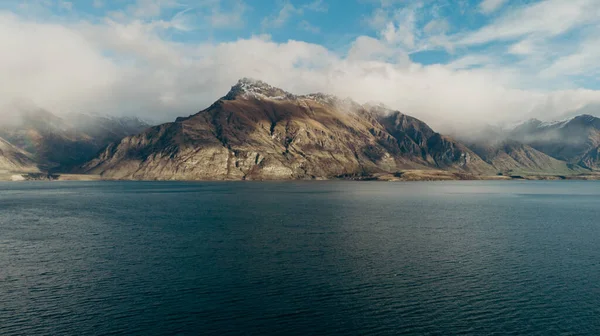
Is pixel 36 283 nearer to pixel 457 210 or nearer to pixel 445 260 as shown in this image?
pixel 445 260

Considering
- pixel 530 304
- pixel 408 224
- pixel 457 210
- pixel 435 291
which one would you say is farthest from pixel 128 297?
pixel 457 210

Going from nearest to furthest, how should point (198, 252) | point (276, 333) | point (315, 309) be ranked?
point (276, 333)
point (315, 309)
point (198, 252)

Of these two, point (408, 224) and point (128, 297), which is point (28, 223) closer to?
point (128, 297)

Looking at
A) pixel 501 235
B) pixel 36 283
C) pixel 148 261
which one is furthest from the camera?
pixel 501 235

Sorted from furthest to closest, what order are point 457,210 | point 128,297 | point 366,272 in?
point 457,210
point 366,272
point 128,297

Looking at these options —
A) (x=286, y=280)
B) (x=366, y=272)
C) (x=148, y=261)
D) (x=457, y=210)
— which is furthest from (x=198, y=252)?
(x=457, y=210)

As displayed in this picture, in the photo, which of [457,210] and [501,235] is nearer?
[501,235]
